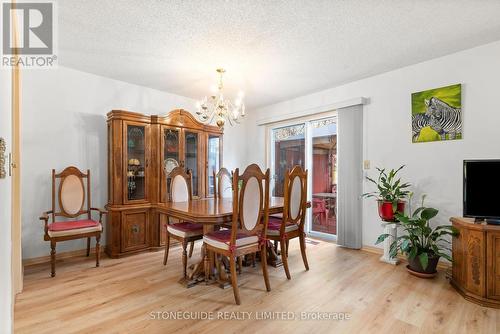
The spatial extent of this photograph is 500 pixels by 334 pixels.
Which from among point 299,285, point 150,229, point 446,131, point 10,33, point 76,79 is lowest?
point 299,285

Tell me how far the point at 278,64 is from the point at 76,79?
2.63 m

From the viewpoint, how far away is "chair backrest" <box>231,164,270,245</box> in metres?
2.08

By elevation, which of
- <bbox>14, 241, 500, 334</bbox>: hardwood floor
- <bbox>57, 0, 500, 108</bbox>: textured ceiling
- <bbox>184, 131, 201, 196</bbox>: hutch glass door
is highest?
<bbox>57, 0, 500, 108</bbox>: textured ceiling

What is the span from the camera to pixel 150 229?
3.40 m

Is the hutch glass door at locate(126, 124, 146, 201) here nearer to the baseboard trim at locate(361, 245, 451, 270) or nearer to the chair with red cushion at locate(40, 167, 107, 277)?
the chair with red cushion at locate(40, 167, 107, 277)

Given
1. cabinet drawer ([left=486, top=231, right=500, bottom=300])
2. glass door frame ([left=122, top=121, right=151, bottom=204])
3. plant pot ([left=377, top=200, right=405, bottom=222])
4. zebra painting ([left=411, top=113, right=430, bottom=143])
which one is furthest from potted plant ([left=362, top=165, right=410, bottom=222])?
glass door frame ([left=122, top=121, right=151, bottom=204])

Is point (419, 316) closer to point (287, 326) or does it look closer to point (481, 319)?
point (481, 319)

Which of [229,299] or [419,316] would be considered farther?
[229,299]

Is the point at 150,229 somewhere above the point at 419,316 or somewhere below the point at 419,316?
above

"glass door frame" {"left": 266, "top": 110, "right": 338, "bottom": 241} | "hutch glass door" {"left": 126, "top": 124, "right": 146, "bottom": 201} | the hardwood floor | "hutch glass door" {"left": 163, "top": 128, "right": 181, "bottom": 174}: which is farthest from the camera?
"glass door frame" {"left": 266, "top": 110, "right": 338, "bottom": 241}

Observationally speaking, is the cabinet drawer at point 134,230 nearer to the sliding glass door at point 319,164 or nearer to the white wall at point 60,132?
the white wall at point 60,132

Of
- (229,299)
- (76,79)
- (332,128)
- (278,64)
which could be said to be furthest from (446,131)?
(76,79)

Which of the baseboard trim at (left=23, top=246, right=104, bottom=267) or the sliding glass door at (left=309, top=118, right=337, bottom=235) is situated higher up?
the sliding glass door at (left=309, top=118, right=337, bottom=235)

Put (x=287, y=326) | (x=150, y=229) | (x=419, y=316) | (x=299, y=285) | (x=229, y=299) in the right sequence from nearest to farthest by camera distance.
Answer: (x=287, y=326) < (x=419, y=316) < (x=229, y=299) < (x=299, y=285) < (x=150, y=229)
